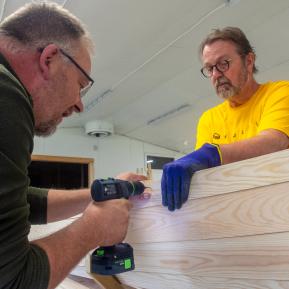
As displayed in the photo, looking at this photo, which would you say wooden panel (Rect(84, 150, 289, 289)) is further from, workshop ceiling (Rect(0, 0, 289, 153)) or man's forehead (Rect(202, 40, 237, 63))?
workshop ceiling (Rect(0, 0, 289, 153))

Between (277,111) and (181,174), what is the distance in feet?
2.27

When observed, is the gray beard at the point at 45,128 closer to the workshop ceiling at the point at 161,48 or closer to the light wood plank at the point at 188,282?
the light wood plank at the point at 188,282

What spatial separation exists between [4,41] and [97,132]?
19.0ft

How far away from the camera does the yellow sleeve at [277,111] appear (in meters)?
1.42

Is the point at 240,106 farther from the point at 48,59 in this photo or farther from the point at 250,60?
the point at 48,59

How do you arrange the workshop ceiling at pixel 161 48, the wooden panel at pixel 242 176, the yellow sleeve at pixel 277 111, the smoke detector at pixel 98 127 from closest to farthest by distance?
the wooden panel at pixel 242 176 < the yellow sleeve at pixel 277 111 < the workshop ceiling at pixel 161 48 < the smoke detector at pixel 98 127

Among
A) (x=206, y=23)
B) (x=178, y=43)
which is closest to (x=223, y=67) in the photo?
(x=206, y=23)

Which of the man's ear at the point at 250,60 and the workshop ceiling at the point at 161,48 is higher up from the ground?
the workshop ceiling at the point at 161,48

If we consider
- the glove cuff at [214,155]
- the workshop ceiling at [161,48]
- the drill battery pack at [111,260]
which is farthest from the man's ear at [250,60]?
the workshop ceiling at [161,48]

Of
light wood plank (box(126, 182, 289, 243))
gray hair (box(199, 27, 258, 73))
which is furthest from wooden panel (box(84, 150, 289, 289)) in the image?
gray hair (box(199, 27, 258, 73))

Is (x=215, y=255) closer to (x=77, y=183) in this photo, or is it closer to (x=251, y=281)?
(x=251, y=281)

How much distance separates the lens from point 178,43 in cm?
409

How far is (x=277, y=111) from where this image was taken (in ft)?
4.80

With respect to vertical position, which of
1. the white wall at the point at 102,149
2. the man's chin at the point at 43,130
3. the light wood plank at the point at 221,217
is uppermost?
the white wall at the point at 102,149
